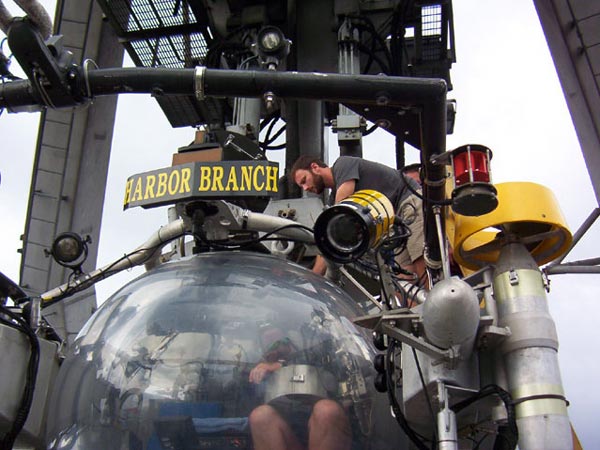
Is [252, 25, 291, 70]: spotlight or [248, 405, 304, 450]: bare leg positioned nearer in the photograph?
[248, 405, 304, 450]: bare leg

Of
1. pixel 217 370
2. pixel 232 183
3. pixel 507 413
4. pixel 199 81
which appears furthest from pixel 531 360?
pixel 199 81

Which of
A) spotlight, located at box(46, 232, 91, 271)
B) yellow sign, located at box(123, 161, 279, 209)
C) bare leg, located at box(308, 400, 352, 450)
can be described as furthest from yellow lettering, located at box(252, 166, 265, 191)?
spotlight, located at box(46, 232, 91, 271)

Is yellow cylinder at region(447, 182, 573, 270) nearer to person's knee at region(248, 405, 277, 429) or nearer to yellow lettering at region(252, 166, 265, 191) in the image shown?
yellow lettering at region(252, 166, 265, 191)

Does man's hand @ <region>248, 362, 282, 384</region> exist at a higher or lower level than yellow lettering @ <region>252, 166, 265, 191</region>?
lower

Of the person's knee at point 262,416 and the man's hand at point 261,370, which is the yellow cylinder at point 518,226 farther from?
the person's knee at point 262,416

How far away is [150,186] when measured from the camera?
375 centimetres

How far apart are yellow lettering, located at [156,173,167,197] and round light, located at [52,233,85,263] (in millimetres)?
2380

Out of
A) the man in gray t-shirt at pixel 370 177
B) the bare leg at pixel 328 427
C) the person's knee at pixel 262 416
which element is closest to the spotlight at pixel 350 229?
the bare leg at pixel 328 427

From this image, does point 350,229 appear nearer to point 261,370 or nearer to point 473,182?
point 473,182

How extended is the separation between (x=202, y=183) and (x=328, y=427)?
4.22 feet

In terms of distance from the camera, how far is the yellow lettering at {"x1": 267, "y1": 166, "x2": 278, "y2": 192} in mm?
3791

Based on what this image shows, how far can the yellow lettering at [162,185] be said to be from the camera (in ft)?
12.2

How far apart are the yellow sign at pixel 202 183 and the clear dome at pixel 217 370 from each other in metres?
0.35

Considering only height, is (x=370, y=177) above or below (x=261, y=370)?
above
